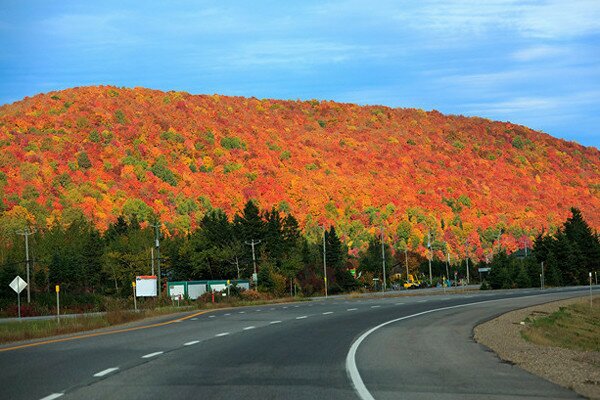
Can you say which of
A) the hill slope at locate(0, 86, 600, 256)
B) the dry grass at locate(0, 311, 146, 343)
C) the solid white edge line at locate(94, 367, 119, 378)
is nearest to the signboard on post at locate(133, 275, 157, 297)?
the dry grass at locate(0, 311, 146, 343)

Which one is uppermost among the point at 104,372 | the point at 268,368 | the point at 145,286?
the point at 145,286

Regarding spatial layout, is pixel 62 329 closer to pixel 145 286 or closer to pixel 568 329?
pixel 568 329

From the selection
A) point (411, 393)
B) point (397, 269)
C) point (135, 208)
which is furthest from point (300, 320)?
point (397, 269)

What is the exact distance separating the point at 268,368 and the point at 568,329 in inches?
832

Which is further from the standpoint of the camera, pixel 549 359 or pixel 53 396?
pixel 549 359

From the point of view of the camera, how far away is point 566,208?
18250 centimetres

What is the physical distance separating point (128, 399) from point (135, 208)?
136m

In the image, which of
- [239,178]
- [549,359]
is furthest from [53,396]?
[239,178]

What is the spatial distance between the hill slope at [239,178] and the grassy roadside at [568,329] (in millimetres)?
107101

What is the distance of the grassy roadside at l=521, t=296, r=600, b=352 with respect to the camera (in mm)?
23120

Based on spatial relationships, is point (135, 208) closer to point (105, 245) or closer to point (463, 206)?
point (105, 245)

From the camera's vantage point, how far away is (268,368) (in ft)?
46.1

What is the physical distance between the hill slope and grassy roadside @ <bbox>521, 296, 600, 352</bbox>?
10710 cm

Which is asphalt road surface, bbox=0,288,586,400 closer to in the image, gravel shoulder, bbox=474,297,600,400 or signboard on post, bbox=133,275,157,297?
gravel shoulder, bbox=474,297,600,400
